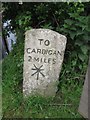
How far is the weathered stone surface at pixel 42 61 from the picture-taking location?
368 centimetres

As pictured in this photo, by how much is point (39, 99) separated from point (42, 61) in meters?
0.44

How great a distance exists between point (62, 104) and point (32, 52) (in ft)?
2.26

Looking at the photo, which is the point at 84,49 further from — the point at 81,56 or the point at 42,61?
the point at 42,61

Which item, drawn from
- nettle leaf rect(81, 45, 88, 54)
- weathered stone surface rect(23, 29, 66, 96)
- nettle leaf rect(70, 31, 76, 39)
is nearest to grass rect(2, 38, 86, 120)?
weathered stone surface rect(23, 29, 66, 96)

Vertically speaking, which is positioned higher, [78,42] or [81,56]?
[78,42]

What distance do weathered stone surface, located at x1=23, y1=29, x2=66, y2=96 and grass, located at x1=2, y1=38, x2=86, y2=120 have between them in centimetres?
12

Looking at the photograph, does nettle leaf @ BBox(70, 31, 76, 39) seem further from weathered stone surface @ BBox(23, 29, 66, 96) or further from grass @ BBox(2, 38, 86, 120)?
grass @ BBox(2, 38, 86, 120)

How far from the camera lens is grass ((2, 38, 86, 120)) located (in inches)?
140

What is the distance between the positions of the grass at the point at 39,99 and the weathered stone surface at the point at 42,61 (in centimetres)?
12

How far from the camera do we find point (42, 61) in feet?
12.2

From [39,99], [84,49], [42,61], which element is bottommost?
[39,99]

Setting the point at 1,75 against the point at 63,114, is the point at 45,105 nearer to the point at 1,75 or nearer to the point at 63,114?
the point at 63,114

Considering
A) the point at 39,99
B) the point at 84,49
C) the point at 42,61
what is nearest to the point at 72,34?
the point at 84,49

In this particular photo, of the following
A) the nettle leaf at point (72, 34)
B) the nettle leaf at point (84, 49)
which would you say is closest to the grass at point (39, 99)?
the nettle leaf at point (84, 49)
